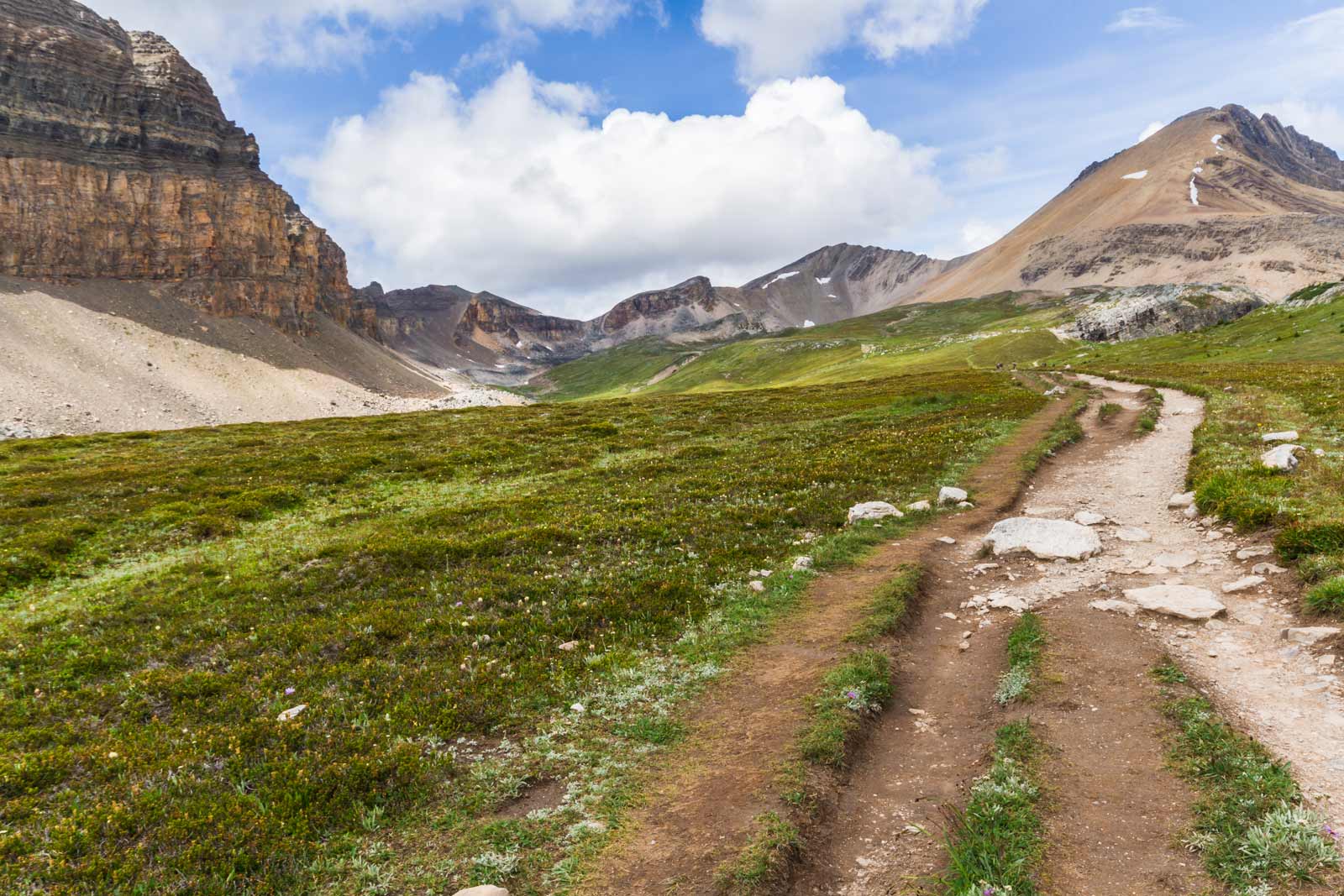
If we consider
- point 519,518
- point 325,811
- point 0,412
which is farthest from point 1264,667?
point 0,412

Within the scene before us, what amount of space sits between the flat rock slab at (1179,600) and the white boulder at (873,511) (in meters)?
7.72

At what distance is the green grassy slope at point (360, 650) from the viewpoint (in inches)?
290

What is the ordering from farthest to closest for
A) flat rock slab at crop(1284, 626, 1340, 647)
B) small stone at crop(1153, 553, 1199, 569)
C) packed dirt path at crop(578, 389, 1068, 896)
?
small stone at crop(1153, 553, 1199, 569)
flat rock slab at crop(1284, 626, 1340, 647)
packed dirt path at crop(578, 389, 1068, 896)

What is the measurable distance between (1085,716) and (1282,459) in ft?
51.3

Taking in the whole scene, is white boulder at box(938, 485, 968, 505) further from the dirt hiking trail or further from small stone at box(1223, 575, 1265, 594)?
small stone at box(1223, 575, 1265, 594)

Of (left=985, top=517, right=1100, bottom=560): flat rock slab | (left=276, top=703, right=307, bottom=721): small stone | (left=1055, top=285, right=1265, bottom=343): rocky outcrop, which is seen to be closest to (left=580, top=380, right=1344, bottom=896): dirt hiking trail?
(left=985, top=517, right=1100, bottom=560): flat rock slab

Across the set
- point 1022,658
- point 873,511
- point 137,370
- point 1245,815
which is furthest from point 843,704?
point 137,370

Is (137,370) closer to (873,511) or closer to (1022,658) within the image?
(873,511)

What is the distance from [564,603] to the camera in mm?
14102

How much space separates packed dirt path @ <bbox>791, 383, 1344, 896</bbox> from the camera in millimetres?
6371

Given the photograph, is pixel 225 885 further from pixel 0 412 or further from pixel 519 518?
pixel 0 412

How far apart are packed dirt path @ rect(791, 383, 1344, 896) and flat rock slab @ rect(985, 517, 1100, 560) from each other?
0.38 metres

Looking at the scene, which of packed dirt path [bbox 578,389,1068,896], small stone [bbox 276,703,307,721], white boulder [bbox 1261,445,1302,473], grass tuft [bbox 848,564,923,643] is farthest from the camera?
white boulder [bbox 1261,445,1302,473]

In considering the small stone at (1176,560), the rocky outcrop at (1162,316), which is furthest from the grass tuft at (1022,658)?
the rocky outcrop at (1162,316)
